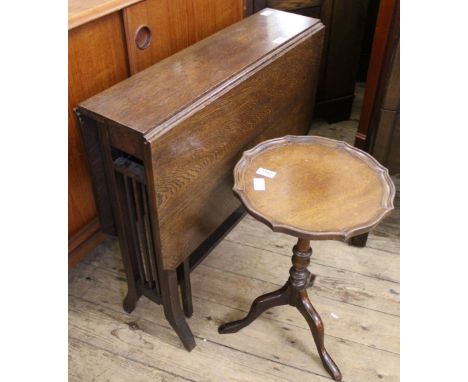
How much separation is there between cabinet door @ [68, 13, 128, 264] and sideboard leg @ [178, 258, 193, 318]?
42cm

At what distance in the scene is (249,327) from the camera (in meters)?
1.66

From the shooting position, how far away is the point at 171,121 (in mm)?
1195

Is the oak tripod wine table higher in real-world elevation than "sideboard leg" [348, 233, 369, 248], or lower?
higher

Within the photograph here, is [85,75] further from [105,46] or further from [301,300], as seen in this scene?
[301,300]

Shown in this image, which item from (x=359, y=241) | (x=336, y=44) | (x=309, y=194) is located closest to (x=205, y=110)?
(x=309, y=194)

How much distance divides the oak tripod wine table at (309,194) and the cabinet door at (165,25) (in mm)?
547

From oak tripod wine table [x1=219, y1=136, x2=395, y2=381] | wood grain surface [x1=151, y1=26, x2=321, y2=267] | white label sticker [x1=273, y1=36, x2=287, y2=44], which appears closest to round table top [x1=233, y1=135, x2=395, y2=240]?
oak tripod wine table [x1=219, y1=136, x2=395, y2=381]

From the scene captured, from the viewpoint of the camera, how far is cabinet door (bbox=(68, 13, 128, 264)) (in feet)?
4.54

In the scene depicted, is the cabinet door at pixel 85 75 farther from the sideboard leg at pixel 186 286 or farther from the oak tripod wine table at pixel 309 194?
the oak tripod wine table at pixel 309 194

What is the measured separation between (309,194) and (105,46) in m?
0.79

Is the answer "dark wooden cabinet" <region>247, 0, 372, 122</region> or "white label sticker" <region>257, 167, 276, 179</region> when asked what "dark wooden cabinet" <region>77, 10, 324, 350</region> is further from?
"dark wooden cabinet" <region>247, 0, 372, 122</region>

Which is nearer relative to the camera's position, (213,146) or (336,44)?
(213,146)

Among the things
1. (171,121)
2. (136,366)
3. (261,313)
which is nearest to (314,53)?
(171,121)

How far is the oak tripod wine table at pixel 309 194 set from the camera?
118 centimetres
